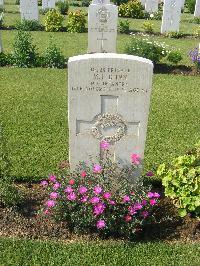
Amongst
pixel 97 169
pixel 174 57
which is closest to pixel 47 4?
pixel 174 57

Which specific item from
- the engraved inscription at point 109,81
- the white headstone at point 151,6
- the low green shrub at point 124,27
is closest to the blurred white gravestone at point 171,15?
the low green shrub at point 124,27

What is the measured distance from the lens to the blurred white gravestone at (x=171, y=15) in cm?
1642

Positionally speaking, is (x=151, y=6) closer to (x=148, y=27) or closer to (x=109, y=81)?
(x=148, y=27)

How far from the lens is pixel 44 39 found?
51.7 ft

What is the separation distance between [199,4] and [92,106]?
19.3 metres

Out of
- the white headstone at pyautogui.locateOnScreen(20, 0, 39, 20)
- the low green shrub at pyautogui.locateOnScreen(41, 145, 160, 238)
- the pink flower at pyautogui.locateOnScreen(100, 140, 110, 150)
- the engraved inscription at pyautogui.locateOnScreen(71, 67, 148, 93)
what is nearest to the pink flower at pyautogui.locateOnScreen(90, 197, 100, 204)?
the low green shrub at pyautogui.locateOnScreen(41, 145, 160, 238)

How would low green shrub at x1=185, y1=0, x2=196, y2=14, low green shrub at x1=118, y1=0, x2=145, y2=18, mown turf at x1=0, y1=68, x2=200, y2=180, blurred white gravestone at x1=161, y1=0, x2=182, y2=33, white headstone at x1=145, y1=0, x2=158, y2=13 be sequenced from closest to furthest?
mown turf at x1=0, y1=68, x2=200, y2=180 → blurred white gravestone at x1=161, y1=0, x2=182, y2=33 → low green shrub at x1=118, y1=0, x2=145, y2=18 → white headstone at x1=145, y1=0, x2=158, y2=13 → low green shrub at x1=185, y1=0, x2=196, y2=14

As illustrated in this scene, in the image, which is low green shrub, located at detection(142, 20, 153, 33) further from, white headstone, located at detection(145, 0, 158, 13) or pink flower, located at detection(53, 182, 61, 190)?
pink flower, located at detection(53, 182, 61, 190)

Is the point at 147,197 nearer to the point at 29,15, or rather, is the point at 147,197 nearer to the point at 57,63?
the point at 57,63

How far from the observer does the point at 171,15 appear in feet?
55.6

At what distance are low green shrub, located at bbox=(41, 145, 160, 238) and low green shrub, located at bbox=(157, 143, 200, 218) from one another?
35cm

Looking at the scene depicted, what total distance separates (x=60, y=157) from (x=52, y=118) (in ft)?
5.96

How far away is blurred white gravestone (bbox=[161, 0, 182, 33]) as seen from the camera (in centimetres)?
1642

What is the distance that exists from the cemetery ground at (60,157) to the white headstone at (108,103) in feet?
3.17
